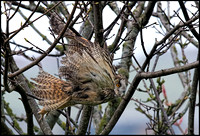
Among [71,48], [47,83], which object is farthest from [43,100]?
[71,48]

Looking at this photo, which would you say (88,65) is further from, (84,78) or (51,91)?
(51,91)

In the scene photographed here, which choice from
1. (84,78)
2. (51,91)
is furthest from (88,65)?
(51,91)

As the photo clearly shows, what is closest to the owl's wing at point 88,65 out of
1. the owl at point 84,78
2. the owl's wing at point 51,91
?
Result: the owl at point 84,78

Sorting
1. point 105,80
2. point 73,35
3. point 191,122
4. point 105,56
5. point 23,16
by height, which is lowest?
point 191,122

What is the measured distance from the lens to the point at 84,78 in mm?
2980

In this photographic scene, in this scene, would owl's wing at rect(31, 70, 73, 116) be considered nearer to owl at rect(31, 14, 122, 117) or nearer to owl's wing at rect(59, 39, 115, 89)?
owl at rect(31, 14, 122, 117)

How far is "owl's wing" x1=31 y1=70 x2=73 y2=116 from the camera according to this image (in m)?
2.97

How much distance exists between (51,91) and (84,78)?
1.40ft

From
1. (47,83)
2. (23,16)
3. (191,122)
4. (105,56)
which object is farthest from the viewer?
(23,16)

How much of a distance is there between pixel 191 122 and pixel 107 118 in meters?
1.17

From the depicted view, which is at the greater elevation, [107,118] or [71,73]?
[71,73]

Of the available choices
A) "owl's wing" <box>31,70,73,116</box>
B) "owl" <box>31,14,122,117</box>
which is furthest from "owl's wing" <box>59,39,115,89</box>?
"owl's wing" <box>31,70,73,116</box>

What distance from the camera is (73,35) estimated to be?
120 inches

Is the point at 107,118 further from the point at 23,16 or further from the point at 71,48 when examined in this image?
the point at 23,16
